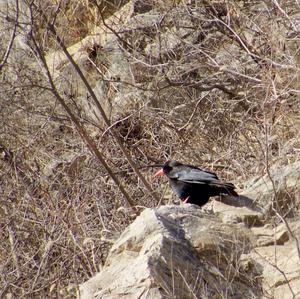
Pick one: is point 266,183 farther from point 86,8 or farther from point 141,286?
point 86,8

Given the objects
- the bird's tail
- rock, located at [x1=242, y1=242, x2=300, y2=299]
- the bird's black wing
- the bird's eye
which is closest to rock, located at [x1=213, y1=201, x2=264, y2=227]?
rock, located at [x1=242, y1=242, x2=300, y2=299]

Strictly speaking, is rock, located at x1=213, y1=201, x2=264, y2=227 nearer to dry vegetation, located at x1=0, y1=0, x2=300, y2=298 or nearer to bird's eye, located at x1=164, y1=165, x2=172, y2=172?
dry vegetation, located at x1=0, y1=0, x2=300, y2=298

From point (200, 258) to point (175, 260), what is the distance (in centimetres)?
28

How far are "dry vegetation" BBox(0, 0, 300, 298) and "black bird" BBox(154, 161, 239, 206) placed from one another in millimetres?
238

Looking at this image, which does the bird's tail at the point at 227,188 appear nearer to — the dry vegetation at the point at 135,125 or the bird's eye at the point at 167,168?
the dry vegetation at the point at 135,125

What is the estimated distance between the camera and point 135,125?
9758mm

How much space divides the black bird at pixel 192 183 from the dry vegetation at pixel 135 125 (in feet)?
0.78

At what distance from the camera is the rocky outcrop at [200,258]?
5023 mm

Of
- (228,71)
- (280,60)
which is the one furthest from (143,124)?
(280,60)

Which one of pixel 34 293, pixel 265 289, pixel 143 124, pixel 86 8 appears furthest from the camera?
pixel 86 8

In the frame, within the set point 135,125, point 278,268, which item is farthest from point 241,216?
point 135,125

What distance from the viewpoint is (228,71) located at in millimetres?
8789

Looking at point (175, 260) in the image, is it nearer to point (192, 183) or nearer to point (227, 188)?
point (227, 188)

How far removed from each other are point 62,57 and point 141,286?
19.9ft
